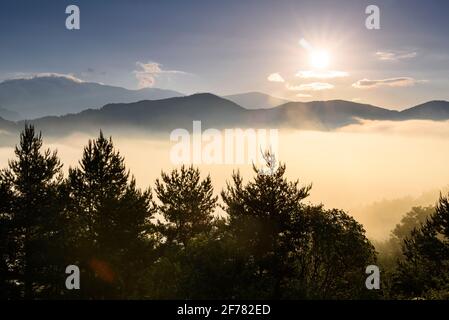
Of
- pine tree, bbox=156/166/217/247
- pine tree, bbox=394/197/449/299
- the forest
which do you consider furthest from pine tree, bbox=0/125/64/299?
pine tree, bbox=394/197/449/299

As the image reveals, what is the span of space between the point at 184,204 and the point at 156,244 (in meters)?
8.88

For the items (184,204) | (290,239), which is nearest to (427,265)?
(290,239)

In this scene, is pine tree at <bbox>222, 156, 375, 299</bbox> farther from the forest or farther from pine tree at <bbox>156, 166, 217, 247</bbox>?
pine tree at <bbox>156, 166, 217, 247</bbox>

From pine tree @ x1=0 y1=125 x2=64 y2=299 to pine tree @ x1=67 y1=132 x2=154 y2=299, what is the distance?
1.96m

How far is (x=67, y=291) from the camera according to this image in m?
31.2

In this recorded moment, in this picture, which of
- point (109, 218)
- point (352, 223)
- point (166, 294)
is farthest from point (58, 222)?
point (352, 223)

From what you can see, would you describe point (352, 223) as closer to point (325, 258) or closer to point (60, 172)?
point (325, 258)

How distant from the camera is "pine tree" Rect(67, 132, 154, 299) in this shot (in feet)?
107

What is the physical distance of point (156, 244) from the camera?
38.1 m

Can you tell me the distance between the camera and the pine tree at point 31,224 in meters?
31.0

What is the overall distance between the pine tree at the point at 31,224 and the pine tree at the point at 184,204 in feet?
43.5

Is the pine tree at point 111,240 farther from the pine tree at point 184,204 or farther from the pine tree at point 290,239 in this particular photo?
the pine tree at point 290,239
